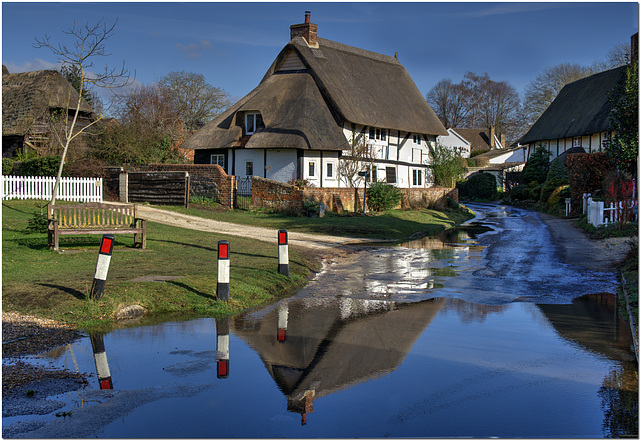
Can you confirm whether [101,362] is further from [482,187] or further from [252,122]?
[482,187]

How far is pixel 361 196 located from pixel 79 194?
1421 centimetres

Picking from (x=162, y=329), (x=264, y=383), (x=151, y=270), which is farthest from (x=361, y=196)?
(x=264, y=383)

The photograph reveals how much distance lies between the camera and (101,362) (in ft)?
22.9

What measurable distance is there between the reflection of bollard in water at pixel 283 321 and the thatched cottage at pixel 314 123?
2527 cm

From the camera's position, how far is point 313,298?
1122 cm

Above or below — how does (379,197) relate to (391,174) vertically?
below

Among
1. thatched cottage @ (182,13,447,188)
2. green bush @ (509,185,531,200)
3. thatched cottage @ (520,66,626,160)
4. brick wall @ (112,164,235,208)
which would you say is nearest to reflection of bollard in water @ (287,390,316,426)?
brick wall @ (112,164,235,208)

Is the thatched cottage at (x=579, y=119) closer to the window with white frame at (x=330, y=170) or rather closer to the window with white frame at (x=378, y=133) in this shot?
the window with white frame at (x=378, y=133)

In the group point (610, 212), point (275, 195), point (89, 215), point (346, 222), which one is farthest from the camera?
point (275, 195)

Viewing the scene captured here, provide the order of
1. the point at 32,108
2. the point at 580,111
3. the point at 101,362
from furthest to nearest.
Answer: the point at 580,111
the point at 32,108
the point at 101,362

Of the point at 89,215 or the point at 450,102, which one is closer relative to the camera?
the point at 89,215

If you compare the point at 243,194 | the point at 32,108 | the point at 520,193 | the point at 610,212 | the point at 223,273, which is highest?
the point at 32,108

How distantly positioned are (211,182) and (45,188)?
831 cm

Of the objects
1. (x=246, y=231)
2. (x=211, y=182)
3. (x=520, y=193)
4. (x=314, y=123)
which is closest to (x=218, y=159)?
(x=211, y=182)
